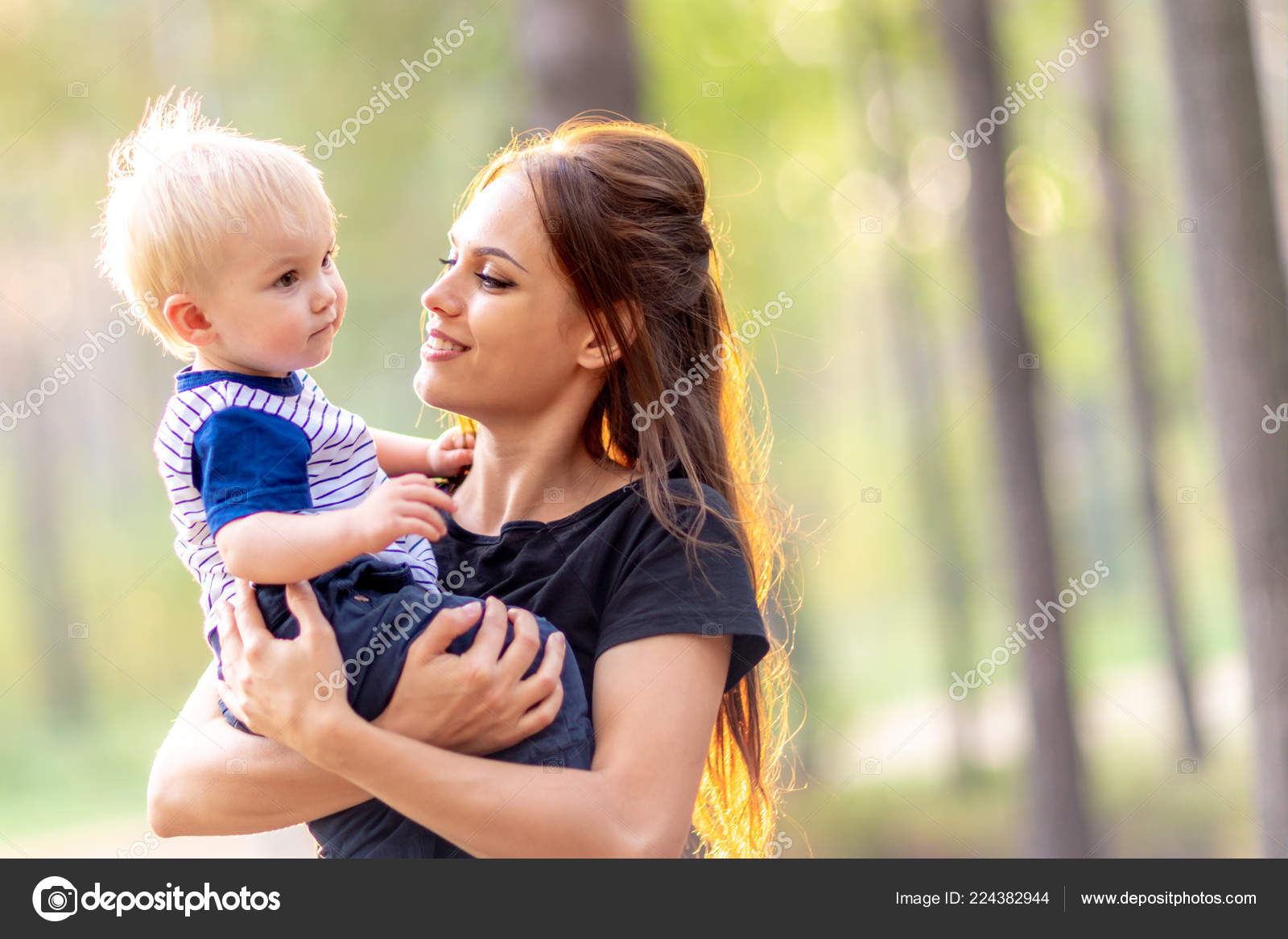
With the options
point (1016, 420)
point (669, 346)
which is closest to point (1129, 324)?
point (1016, 420)

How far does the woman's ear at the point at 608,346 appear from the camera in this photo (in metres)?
2.13

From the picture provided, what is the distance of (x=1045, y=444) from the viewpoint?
6.40m

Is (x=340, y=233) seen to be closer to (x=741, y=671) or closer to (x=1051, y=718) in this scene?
(x=1051, y=718)

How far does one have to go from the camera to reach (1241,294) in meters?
3.29

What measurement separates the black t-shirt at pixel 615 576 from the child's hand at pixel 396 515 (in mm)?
343

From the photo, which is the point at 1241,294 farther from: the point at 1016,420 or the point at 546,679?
the point at 1016,420

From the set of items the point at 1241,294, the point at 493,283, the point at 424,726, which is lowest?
the point at 424,726

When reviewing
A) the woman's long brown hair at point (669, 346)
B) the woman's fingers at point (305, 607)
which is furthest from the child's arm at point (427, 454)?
the woman's fingers at point (305, 607)

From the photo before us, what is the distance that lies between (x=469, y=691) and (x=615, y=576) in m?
0.36

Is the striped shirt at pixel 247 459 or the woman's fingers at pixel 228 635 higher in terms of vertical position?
the striped shirt at pixel 247 459

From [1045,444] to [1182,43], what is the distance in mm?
3337

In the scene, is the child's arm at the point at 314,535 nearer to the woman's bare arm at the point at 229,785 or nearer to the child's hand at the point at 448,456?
the woman's bare arm at the point at 229,785
